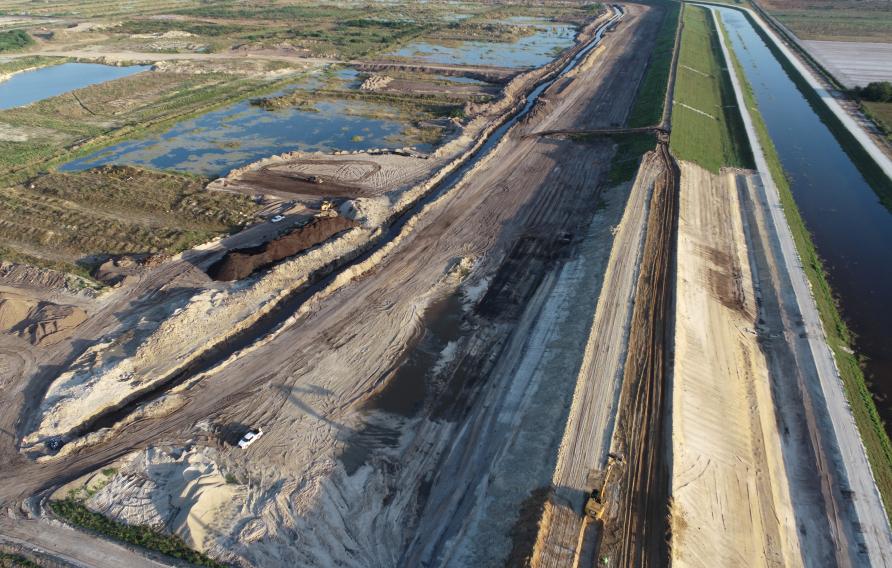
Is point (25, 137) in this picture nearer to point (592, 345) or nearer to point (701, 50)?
point (592, 345)

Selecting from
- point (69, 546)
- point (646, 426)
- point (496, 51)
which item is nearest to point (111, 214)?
point (69, 546)

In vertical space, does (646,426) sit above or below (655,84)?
below

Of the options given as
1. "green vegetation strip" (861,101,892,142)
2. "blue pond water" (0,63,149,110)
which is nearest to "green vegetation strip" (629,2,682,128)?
"green vegetation strip" (861,101,892,142)

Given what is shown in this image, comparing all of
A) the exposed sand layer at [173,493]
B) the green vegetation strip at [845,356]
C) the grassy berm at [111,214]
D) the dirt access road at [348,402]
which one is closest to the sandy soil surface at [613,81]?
the green vegetation strip at [845,356]

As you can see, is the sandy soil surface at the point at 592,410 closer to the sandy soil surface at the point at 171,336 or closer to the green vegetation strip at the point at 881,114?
the sandy soil surface at the point at 171,336

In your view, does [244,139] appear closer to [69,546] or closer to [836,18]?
[69,546]

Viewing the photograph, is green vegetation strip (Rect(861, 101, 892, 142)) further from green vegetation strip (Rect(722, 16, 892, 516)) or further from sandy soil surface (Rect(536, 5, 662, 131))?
sandy soil surface (Rect(536, 5, 662, 131))

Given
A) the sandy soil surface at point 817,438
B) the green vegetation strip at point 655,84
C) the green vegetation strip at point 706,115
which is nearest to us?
the sandy soil surface at point 817,438
